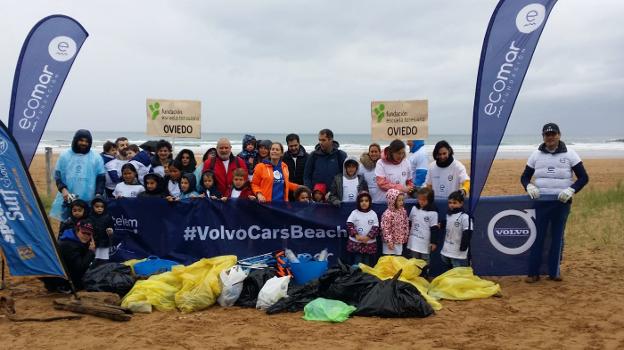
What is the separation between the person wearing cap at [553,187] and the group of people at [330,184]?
13 mm

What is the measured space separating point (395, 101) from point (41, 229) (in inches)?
236

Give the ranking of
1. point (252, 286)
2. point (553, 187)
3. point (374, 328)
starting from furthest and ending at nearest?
point (553, 187) → point (252, 286) → point (374, 328)

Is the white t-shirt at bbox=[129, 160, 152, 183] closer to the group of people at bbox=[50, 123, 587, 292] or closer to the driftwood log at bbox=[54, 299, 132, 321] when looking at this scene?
the group of people at bbox=[50, 123, 587, 292]

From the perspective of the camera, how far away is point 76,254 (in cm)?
611

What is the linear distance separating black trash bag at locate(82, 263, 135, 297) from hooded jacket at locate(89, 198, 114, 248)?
434 millimetres

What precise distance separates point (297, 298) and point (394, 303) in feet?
3.36

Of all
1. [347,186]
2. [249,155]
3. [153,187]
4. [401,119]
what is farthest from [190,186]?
[401,119]

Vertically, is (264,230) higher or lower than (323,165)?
lower

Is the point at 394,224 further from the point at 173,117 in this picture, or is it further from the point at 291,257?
the point at 173,117

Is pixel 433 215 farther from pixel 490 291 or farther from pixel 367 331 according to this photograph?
pixel 367 331

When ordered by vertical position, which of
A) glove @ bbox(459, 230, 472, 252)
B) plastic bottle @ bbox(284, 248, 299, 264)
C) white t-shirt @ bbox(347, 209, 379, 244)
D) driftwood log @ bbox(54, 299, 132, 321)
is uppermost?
white t-shirt @ bbox(347, 209, 379, 244)

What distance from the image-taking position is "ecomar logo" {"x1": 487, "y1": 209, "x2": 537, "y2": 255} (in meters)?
6.60

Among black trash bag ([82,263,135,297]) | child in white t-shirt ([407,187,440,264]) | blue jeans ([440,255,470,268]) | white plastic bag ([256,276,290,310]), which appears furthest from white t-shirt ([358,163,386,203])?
black trash bag ([82,263,135,297])

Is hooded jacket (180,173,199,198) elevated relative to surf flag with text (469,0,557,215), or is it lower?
lower
